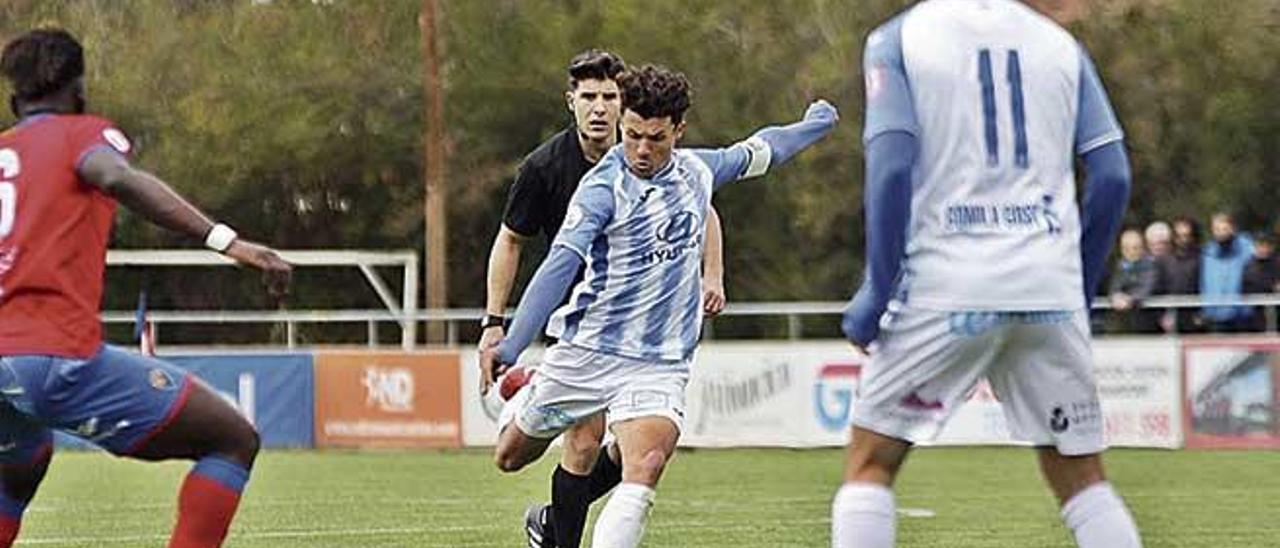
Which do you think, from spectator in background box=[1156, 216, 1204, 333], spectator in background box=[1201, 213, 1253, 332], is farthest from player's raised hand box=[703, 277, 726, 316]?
spectator in background box=[1156, 216, 1204, 333]

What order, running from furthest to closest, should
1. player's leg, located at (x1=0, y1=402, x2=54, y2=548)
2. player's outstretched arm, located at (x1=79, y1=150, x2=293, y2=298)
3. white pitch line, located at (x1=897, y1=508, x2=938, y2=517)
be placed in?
white pitch line, located at (x1=897, y1=508, x2=938, y2=517), player's leg, located at (x1=0, y1=402, x2=54, y2=548), player's outstretched arm, located at (x1=79, y1=150, x2=293, y2=298)

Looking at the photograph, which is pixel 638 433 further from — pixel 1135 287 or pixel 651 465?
pixel 1135 287

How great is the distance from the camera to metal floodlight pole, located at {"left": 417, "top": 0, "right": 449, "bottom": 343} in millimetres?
36406

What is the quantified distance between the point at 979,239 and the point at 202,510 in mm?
2621

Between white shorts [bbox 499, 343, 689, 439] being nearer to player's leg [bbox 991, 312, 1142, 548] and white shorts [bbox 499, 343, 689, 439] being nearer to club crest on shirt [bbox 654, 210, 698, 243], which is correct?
club crest on shirt [bbox 654, 210, 698, 243]

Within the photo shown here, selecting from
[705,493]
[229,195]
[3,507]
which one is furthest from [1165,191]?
[3,507]

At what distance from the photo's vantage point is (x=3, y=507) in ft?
28.2

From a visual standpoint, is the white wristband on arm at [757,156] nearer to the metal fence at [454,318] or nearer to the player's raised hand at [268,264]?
the player's raised hand at [268,264]

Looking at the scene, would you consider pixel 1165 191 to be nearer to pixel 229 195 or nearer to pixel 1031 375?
pixel 229 195

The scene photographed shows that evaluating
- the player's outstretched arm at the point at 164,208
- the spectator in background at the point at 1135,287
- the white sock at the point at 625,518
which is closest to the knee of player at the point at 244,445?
the player's outstretched arm at the point at 164,208

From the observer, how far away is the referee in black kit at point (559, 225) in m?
10.2

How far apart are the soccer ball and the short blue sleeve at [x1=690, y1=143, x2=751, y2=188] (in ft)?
3.29

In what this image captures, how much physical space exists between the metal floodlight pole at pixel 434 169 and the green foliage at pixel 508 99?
87 cm

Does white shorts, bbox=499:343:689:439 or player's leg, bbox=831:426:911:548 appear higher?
player's leg, bbox=831:426:911:548
